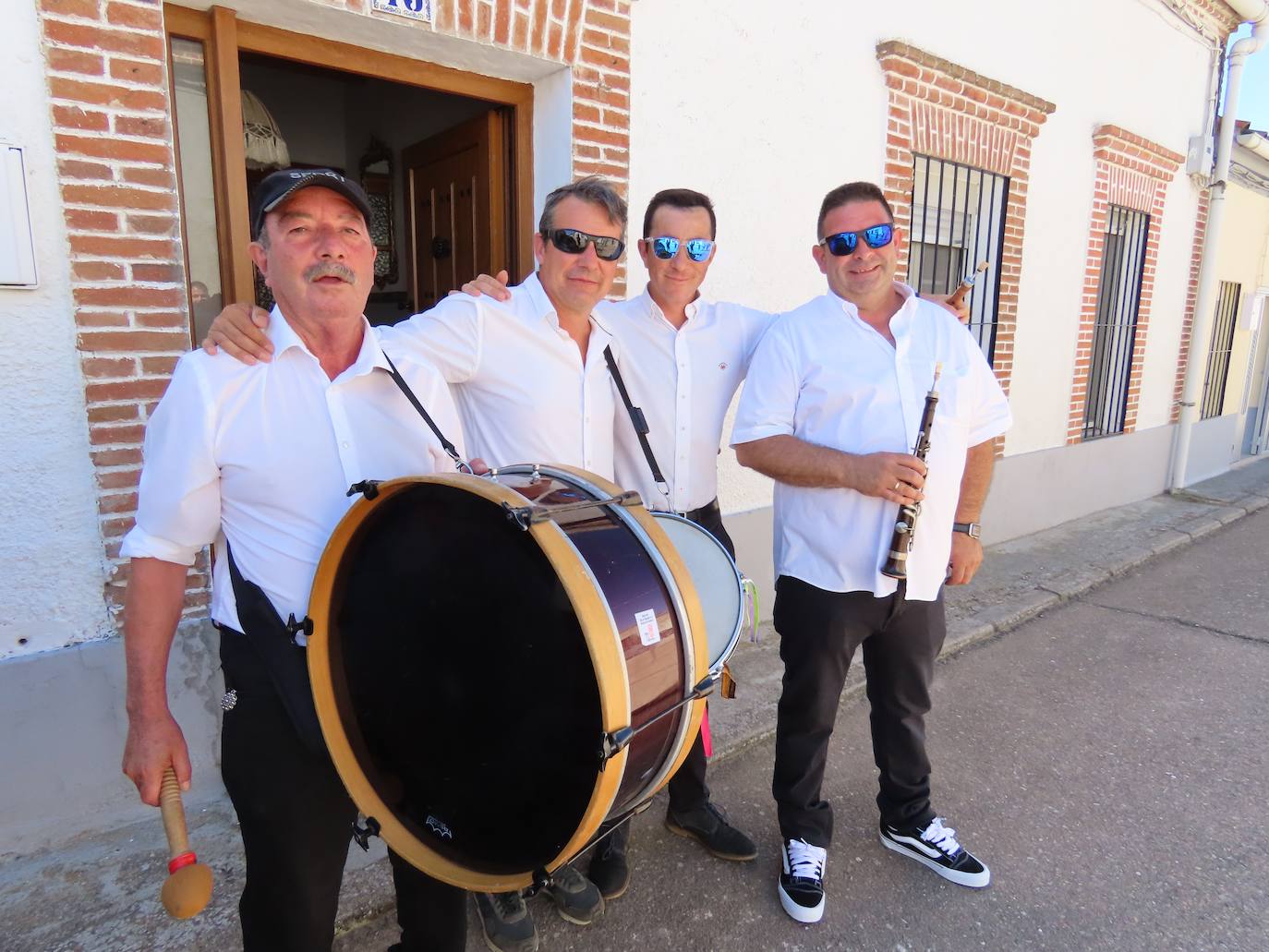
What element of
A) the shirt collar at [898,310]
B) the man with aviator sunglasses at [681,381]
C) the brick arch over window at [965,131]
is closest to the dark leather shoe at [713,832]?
the man with aviator sunglasses at [681,381]

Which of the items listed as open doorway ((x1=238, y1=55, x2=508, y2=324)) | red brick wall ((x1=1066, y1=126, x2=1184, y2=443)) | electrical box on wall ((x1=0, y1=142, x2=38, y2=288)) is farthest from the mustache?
red brick wall ((x1=1066, y1=126, x2=1184, y2=443))

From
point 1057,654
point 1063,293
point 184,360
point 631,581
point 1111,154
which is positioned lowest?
point 1057,654

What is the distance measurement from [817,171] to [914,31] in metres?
1.41

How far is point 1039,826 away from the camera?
314 cm

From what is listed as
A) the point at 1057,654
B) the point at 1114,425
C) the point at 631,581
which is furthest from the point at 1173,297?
the point at 631,581

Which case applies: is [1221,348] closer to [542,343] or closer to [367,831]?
[542,343]

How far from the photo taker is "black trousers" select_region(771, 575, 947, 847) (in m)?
2.65

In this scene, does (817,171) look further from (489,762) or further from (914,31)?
(489,762)

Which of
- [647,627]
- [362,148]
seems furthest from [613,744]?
[362,148]

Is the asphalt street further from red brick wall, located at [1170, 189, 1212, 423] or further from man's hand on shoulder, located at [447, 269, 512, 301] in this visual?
red brick wall, located at [1170, 189, 1212, 423]

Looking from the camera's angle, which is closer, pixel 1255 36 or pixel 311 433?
pixel 311 433

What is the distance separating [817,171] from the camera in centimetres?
500

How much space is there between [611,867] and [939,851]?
1180 millimetres

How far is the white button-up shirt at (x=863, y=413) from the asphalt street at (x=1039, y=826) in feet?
3.59
